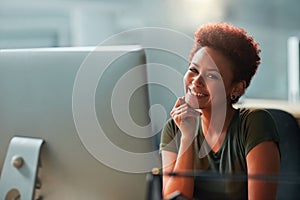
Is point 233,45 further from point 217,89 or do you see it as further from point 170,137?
point 170,137

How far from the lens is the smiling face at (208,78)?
117 cm

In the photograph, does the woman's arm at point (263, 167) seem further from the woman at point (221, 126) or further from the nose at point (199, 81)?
the nose at point (199, 81)

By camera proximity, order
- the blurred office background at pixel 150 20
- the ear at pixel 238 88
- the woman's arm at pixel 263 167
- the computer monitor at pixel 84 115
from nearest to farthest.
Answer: the computer monitor at pixel 84 115 < the woman's arm at pixel 263 167 < the ear at pixel 238 88 < the blurred office background at pixel 150 20

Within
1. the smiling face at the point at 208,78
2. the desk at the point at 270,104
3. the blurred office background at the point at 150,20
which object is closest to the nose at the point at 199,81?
the smiling face at the point at 208,78

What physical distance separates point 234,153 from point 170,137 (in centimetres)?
18

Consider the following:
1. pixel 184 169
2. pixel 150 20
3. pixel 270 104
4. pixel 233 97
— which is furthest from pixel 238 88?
pixel 150 20

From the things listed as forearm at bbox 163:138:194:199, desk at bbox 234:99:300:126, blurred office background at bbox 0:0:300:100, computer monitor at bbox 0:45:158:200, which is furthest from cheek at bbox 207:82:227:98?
blurred office background at bbox 0:0:300:100

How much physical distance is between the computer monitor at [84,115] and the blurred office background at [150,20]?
6.91 ft

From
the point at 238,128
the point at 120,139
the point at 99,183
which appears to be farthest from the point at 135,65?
the point at 238,128

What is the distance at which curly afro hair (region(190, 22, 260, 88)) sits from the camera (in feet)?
3.81

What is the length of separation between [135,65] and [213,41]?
0.30 meters

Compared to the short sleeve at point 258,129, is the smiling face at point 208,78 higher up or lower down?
higher up

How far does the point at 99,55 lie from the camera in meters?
0.97

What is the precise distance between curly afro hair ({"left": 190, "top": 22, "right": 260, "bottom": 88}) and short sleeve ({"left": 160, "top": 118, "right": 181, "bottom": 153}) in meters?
0.21
